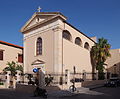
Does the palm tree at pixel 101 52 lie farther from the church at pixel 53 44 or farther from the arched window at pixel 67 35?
the arched window at pixel 67 35

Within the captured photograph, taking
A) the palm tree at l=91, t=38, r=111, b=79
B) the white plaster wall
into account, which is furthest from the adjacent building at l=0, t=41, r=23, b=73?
the palm tree at l=91, t=38, r=111, b=79

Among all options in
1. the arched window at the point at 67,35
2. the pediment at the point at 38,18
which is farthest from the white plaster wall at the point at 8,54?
the arched window at the point at 67,35

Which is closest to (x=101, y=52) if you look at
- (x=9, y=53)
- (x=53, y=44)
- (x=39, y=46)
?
(x=53, y=44)

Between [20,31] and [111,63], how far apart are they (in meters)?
23.3

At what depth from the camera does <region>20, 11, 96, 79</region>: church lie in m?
21.7

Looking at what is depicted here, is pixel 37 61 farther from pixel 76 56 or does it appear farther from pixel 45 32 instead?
pixel 76 56

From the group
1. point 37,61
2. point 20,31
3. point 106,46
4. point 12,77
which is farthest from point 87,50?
point 12,77

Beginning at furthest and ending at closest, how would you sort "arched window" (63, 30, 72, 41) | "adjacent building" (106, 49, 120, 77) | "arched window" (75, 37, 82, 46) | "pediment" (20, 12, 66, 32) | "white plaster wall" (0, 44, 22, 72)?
1. "adjacent building" (106, 49, 120, 77)
2. "white plaster wall" (0, 44, 22, 72)
3. "arched window" (75, 37, 82, 46)
4. "arched window" (63, 30, 72, 41)
5. "pediment" (20, 12, 66, 32)

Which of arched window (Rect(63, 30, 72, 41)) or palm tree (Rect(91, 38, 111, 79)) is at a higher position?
arched window (Rect(63, 30, 72, 41))

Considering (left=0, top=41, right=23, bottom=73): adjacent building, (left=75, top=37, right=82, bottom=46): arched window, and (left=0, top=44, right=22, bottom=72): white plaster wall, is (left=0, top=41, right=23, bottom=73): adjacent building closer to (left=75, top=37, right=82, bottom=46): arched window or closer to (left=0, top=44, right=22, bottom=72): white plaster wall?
(left=0, top=44, right=22, bottom=72): white plaster wall

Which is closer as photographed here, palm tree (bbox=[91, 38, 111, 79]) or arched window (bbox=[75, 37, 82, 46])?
arched window (bbox=[75, 37, 82, 46])

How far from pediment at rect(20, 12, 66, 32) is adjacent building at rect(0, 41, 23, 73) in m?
5.38

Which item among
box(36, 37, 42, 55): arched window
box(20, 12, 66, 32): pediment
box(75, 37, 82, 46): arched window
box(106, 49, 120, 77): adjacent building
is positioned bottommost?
box(106, 49, 120, 77): adjacent building

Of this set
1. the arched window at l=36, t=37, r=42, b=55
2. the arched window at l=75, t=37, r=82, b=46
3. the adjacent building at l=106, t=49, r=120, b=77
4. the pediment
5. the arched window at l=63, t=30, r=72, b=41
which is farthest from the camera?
the adjacent building at l=106, t=49, r=120, b=77
